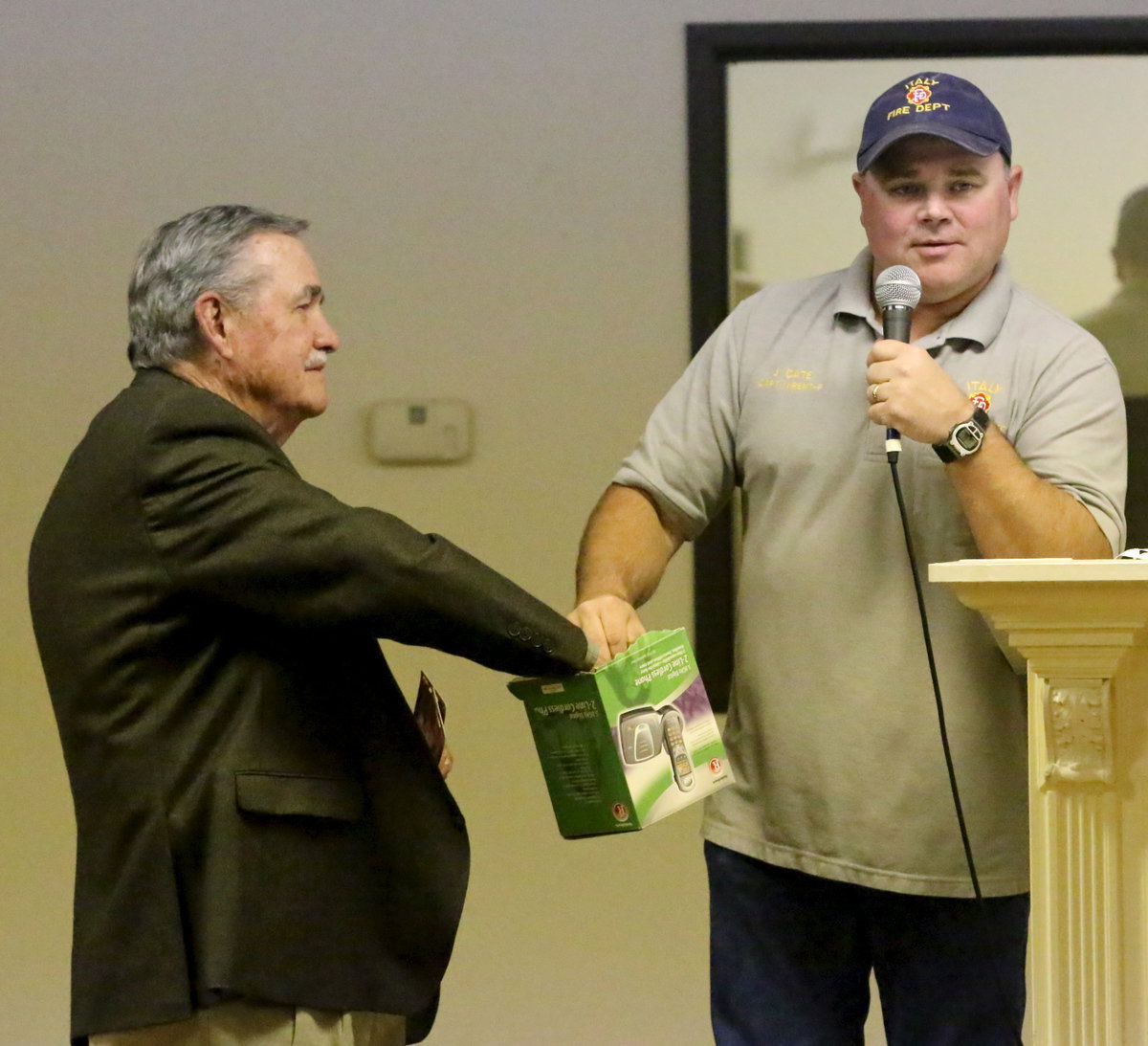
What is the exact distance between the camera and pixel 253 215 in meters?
1.72

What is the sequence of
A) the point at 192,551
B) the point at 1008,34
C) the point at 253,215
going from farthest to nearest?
the point at 1008,34 → the point at 253,215 → the point at 192,551

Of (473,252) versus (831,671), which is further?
(473,252)

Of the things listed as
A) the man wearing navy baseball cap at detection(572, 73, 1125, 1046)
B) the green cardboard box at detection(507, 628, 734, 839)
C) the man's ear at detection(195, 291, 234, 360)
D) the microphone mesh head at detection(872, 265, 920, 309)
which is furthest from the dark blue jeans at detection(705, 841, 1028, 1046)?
the man's ear at detection(195, 291, 234, 360)

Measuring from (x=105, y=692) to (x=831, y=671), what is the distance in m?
0.81

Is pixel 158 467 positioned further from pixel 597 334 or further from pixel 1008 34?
pixel 1008 34

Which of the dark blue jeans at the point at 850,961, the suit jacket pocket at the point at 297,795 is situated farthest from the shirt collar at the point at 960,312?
the suit jacket pocket at the point at 297,795

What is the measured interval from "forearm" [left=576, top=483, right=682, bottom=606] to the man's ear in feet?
1.69

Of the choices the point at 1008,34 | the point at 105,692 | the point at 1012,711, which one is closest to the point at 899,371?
the point at 1012,711

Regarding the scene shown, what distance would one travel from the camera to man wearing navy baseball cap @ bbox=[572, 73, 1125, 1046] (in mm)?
1716

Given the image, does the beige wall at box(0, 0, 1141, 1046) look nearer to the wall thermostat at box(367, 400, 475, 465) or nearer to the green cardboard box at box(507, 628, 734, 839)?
the wall thermostat at box(367, 400, 475, 465)

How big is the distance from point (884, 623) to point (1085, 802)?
0.45m

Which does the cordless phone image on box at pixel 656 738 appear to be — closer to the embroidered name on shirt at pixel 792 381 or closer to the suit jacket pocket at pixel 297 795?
the suit jacket pocket at pixel 297 795

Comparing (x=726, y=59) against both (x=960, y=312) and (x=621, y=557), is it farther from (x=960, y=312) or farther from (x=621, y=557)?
(x=621, y=557)

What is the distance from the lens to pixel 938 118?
1784 mm
